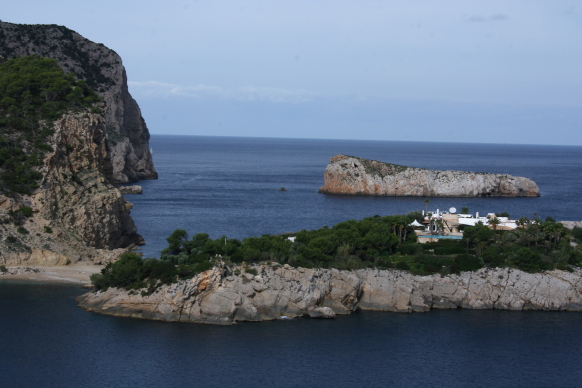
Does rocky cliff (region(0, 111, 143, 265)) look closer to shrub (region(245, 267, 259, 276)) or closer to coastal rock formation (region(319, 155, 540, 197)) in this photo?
shrub (region(245, 267, 259, 276))

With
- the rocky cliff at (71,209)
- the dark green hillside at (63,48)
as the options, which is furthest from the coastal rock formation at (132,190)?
the rocky cliff at (71,209)

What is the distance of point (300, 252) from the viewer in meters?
55.9

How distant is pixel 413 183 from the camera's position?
134750 millimetres

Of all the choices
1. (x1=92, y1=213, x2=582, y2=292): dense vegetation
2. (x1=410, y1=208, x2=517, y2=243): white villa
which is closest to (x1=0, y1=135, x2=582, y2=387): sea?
(x1=92, y1=213, x2=582, y2=292): dense vegetation

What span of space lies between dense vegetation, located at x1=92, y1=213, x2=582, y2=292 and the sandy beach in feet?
18.2

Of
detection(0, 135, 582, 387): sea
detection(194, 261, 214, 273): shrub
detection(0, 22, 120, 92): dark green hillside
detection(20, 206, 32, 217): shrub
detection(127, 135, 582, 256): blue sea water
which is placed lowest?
detection(0, 135, 582, 387): sea

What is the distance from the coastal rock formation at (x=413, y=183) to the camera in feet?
441

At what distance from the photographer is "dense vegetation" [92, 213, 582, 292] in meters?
51.8

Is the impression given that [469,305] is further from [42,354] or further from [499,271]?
[42,354]

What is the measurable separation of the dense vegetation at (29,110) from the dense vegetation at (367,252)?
17.0 m

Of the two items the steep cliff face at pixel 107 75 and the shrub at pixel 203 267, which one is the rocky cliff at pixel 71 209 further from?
the steep cliff face at pixel 107 75

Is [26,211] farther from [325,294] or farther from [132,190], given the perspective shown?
[132,190]

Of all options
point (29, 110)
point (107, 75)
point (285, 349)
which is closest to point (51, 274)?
point (29, 110)

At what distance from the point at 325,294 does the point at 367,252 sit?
30.2 feet
